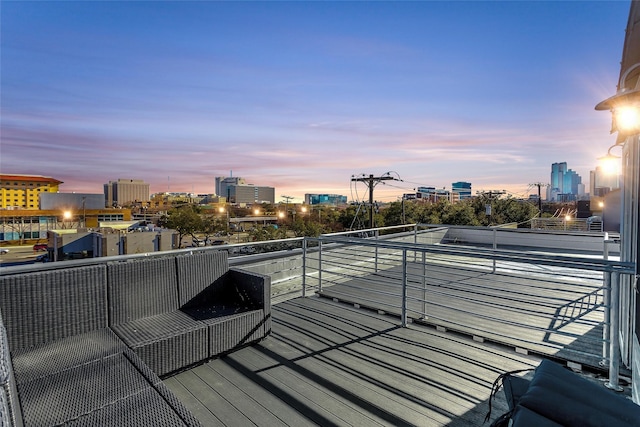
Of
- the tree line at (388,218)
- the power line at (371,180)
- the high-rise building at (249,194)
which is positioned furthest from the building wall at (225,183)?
the power line at (371,180)

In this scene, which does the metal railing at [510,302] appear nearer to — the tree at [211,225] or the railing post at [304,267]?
the railing post at [304,267]

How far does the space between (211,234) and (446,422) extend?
99.2ft

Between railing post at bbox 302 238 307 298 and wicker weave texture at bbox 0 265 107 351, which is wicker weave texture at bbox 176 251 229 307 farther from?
railing post at bbox 302 238 307 298

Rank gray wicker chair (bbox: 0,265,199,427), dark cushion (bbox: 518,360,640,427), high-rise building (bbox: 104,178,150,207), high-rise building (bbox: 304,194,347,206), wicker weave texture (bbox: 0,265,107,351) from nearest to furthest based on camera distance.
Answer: dark cushion (bbox: 518,360,640,427) → gray wicker chair (bbox: 0,265,199,427) → wicker weave texture (bbox: 0,265,107,351) → high-rise building (bbox: 104,178,150,207) → high-rise building (bbox: 304,194,347,206)

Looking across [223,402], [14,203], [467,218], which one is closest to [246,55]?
[223,402]

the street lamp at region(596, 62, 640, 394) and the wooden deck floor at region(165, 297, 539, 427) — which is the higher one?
the street lamp at region(596, 62, 640, 394)

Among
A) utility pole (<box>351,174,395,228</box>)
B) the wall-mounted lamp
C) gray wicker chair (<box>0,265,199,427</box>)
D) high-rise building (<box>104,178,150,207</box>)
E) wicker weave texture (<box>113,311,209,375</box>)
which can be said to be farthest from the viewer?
high-rise building (<box>104,178,150,207</box>)

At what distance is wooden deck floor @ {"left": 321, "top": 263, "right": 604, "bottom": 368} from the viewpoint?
2652 millimetres

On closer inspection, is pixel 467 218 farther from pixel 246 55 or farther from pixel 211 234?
pixel 211 234

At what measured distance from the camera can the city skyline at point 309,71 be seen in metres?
6.42

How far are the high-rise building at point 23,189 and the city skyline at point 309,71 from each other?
95.5 inches

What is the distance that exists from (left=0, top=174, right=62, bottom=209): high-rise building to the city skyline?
243 cm

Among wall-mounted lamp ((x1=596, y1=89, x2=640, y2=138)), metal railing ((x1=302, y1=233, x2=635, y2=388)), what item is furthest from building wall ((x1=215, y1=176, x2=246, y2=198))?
wall-mounted lamp ((x1=596, y1=89, x2=640, y2=138))

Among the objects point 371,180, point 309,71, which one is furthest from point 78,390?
point 371,180
